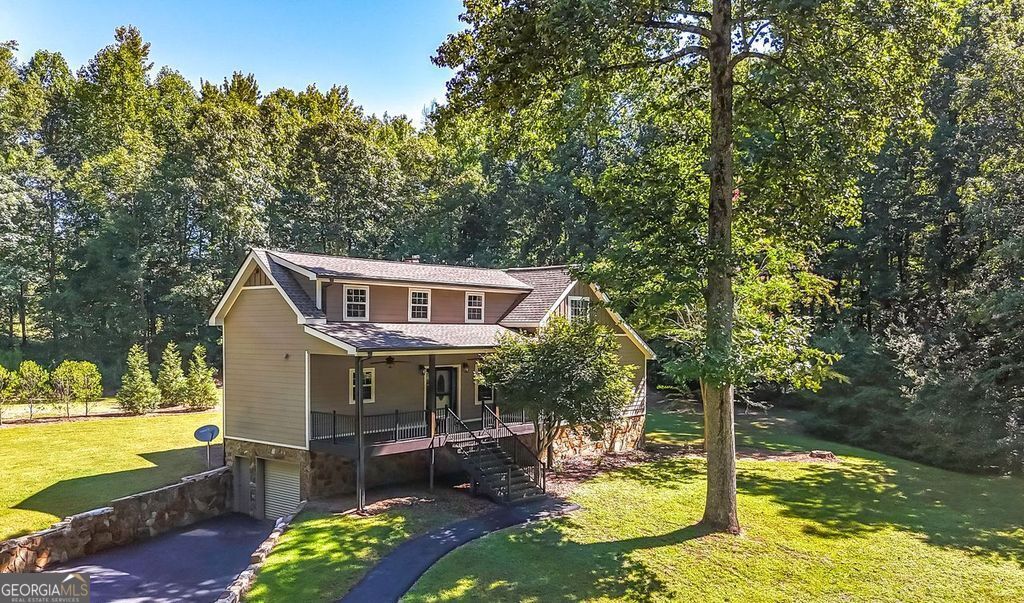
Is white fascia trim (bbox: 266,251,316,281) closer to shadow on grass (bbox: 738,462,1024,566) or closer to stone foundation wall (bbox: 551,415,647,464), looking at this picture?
stone foundation wall (bbox: 551,415,647,464)

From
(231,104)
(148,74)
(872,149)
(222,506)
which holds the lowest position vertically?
(222,506)

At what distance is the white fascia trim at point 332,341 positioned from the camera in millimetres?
14141

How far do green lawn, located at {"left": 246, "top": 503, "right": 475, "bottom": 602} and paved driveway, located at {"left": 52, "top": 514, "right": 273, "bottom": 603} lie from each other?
1744 millimetres

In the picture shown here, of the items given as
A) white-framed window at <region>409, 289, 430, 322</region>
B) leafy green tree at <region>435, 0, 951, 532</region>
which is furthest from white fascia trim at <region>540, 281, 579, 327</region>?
leafy green tree at <region>435, 0, 951, 532</region>

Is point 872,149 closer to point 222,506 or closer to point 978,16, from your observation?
point 978,16

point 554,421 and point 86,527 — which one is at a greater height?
point 554,421

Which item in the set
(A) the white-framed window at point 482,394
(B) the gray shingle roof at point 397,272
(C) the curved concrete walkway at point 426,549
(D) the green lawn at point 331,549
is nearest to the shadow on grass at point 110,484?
(D) the green lawn at point 331,549

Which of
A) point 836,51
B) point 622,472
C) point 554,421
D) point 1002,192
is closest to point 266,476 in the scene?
point 554,421

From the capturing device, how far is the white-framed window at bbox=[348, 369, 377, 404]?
1730 cm

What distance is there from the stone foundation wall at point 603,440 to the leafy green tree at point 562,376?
11.1 feet

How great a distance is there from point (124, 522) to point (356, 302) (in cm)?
821

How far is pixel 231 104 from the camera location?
43219mm

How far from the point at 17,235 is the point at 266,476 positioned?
32.8m

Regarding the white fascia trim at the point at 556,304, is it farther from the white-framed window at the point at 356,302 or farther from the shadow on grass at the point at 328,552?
the shadow on grass at the point at 328,552
